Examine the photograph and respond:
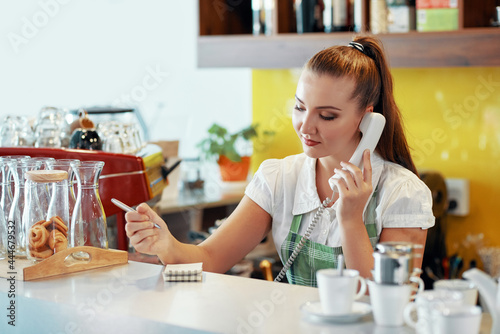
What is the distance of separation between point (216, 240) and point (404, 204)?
1.63ft

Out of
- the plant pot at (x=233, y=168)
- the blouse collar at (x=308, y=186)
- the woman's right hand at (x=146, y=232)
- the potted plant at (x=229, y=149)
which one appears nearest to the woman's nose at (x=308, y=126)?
the blouse collar at (x=308, y=186)

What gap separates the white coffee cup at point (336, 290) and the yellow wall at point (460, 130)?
199 cm

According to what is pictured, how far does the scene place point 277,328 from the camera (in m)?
1.11

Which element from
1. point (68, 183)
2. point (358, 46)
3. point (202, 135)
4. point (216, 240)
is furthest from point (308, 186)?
point (202, 135)

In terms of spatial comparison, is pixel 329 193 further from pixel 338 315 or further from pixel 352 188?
pixel 338 315

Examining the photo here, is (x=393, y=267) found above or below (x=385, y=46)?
below

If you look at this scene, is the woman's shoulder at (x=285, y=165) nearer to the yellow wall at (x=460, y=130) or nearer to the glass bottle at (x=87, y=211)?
the glass bottle at (x=87, y=211)

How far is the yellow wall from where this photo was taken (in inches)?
115

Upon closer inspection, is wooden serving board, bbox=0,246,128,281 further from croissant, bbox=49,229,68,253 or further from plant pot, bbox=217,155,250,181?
plant pot, bbox=217,155,250,181

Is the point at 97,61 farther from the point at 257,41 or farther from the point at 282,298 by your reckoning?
the point at 282,298

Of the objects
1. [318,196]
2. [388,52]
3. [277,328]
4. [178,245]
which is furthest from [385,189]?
[388,52]

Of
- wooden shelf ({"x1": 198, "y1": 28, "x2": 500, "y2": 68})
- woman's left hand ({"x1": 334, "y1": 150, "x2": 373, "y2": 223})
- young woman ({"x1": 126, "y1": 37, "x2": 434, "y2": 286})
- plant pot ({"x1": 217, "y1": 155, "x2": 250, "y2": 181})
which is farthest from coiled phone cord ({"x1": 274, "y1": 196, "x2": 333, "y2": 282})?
plant pot ({"x1": 217, "y1": 155, "x2": 250, "y2": 181})

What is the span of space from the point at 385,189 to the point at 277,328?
0.77 m

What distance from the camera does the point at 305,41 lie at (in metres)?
2.94
